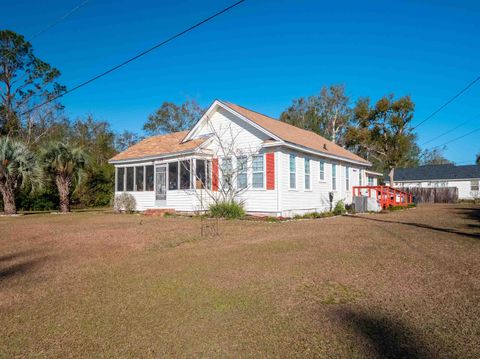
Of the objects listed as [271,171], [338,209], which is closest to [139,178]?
[271,171]

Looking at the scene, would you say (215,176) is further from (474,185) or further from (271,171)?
(474,185)

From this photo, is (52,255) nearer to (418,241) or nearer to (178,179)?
(418,241)

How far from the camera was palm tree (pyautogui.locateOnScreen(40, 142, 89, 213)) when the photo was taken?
20.5m

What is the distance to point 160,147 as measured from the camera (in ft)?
66.1

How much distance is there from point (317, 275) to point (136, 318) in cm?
285

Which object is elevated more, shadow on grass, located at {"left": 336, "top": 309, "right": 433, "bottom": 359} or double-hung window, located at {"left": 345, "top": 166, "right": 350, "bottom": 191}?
double-hung window, located at {"left": 345, "top": 166, "right": 350, "bottom": 191}

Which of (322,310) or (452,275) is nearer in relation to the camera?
(322,310)

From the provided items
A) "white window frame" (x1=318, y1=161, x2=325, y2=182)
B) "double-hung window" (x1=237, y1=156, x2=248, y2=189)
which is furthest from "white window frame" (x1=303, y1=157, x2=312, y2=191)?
"double-hung window" (x1=237, y1=156, x2=248, y2=189)

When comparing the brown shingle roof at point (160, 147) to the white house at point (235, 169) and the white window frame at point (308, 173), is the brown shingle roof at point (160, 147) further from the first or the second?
the white window frame at point (308, 173)

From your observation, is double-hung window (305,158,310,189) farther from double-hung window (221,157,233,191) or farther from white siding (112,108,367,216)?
double-hung window (221,157,233,191)

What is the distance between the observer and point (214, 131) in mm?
17453

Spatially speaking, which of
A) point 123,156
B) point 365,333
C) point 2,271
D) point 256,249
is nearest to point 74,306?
point 2,271

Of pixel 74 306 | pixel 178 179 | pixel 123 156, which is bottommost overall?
pixel 74 306

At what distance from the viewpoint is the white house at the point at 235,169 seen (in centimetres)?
1553
